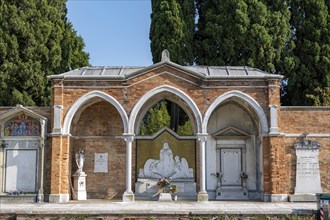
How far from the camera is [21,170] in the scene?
1925cm

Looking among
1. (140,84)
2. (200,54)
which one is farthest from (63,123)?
(200,54)

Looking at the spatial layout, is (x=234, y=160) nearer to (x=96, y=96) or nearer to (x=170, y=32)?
(x=96, y=96)

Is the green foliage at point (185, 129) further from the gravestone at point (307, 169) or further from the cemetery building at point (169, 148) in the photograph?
the gravestone at point (307, 169)

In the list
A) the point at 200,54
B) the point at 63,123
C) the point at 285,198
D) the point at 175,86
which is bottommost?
the point at 285,198

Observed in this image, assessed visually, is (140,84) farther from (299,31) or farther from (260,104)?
(299,31)

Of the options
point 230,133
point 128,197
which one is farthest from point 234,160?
point 128,197

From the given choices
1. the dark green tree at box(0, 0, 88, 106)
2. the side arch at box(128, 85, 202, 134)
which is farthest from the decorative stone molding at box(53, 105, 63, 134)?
the dark green tree at box(0, 0, 88, 106)

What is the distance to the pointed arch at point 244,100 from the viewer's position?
19109 millimetres

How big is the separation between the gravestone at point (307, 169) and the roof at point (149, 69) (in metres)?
2.91

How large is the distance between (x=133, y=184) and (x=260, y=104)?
20.1 feet

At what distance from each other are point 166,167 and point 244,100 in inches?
169

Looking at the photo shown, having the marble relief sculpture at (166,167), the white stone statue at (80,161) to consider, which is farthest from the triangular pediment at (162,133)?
the white stone statue at (80,161)

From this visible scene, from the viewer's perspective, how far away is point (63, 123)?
19141mm

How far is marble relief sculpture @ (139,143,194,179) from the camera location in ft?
67.0
